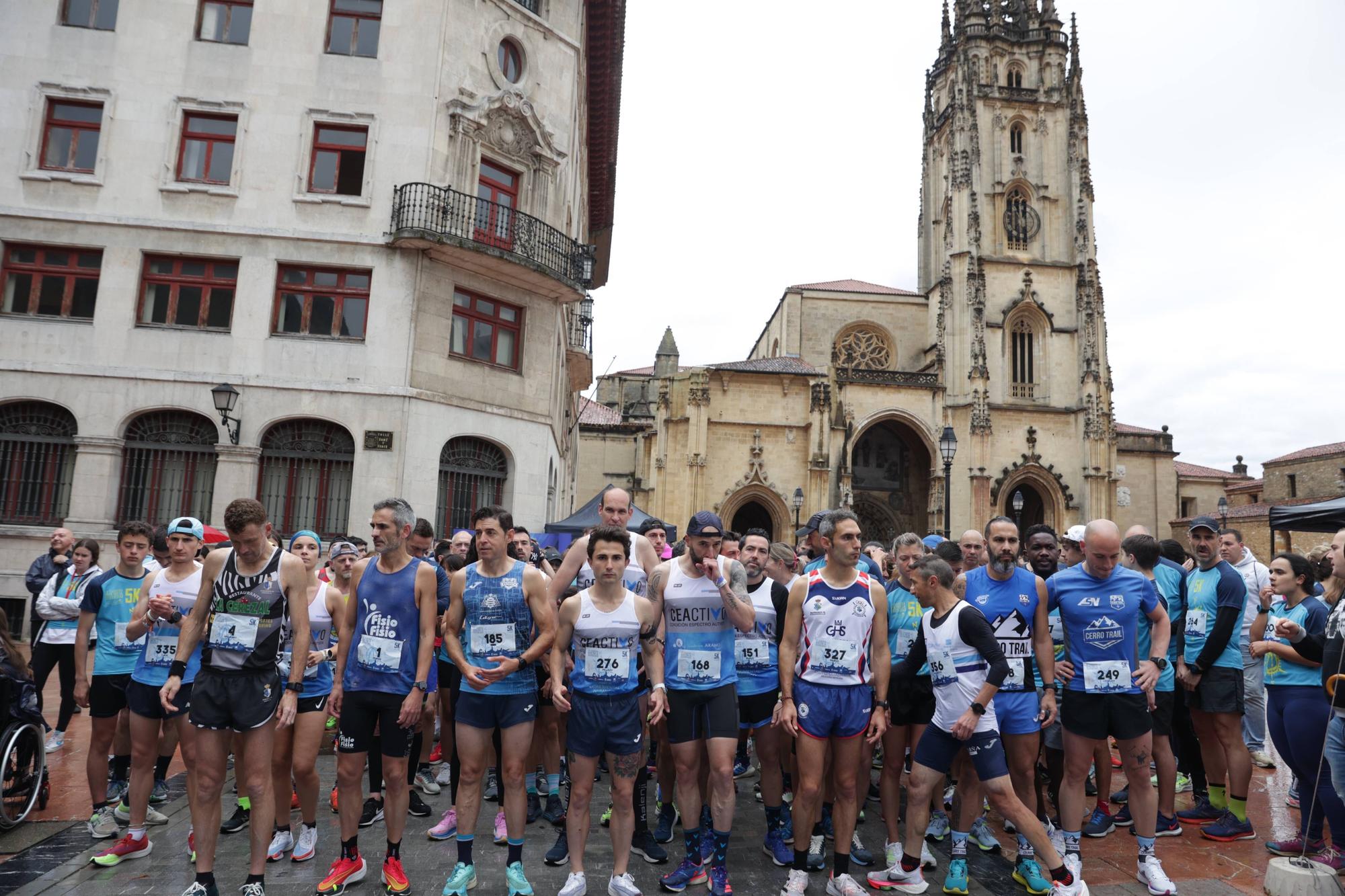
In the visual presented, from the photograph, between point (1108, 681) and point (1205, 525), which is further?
point (1205, 525)

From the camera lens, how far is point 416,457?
15031mm

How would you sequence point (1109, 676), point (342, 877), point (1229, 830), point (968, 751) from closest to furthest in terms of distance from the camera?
point (342, 877), point (968, 751), point (1109, 676), point (1229, 830)

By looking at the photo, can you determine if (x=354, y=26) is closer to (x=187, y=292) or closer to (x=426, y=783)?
(x=187, y=292)

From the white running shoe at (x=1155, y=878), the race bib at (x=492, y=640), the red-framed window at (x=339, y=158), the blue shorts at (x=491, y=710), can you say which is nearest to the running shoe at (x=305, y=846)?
the blue shorts at (x=491, y=710)

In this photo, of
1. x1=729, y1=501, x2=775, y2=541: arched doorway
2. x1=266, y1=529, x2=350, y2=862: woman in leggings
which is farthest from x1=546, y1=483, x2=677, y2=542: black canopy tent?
x1=729, y1=501, x2=775, y2=541: arched doorway

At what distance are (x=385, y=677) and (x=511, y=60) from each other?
650 inches

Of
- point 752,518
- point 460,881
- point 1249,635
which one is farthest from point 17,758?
point 752,518

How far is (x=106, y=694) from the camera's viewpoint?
5684 mm

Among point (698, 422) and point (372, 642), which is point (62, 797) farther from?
point (698, 422)

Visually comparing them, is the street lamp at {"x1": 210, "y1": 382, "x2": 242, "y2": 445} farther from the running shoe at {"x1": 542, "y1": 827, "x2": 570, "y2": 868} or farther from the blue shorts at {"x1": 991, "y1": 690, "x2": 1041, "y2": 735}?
the blue shorts at {"x1": 991, "y1": 690, "x2": 1041, "y2": 735}

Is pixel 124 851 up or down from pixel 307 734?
down

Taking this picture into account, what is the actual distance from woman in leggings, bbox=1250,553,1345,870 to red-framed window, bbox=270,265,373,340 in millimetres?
14816

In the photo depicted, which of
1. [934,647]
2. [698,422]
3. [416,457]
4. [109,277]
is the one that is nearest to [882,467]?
[698,422]

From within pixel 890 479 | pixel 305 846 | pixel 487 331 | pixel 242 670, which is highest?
pixel 487 331
